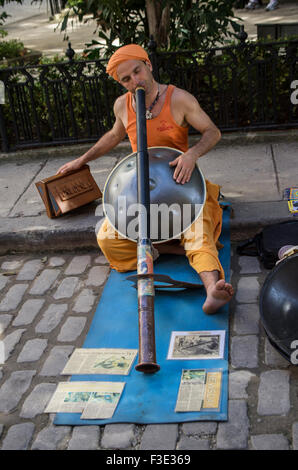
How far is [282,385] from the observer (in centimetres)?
281

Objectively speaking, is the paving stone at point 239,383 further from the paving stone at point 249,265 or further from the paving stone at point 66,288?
the paving stone at point 66,288

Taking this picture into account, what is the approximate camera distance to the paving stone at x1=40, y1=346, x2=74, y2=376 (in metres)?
3.16

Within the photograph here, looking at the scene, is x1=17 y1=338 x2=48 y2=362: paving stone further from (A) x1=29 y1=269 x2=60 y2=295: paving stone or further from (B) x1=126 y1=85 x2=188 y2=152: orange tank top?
(B) x1=126 y1=85 x2=188 y2=152: orange tank top

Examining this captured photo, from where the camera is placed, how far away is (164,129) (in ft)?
12.9

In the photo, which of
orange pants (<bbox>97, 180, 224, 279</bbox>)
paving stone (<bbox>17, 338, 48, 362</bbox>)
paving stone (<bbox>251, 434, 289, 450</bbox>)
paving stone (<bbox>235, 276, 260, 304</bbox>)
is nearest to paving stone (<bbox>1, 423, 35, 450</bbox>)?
paving stone (<bbox>17, 338, 48, 362</bbox>)

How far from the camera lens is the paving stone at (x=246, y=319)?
3262mm

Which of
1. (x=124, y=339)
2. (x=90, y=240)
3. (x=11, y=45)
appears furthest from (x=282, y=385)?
(x=11, y=45)

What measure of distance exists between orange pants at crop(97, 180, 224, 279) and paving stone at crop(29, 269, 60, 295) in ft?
1.46

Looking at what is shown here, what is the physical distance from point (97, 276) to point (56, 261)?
0.48 metres

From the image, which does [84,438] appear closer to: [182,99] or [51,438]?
[51,438]

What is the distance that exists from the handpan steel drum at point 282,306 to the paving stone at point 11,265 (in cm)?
205

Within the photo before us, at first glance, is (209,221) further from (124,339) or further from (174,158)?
(124,339)
